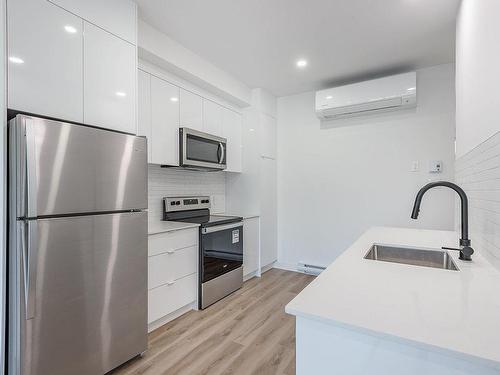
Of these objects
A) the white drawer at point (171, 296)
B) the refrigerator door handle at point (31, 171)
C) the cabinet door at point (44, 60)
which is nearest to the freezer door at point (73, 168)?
the refrigerator door handle at point (31, 171)

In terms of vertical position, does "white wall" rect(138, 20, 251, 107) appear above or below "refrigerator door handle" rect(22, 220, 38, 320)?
above

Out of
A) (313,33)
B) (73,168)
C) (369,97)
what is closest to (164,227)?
(73,168)

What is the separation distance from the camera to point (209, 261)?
274cm

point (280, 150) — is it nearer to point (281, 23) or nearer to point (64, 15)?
point (281, 23)

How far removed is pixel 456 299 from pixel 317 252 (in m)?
2.97

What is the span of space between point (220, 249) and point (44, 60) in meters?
2.12

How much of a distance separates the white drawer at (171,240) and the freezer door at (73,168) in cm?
44

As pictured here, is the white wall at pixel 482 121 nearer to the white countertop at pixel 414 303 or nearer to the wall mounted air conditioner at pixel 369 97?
the white countertop at pixel 414 303

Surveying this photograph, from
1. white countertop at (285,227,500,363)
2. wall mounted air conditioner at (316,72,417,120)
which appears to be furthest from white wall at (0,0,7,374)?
wall mounted air conditioner at (316,72,417,120)

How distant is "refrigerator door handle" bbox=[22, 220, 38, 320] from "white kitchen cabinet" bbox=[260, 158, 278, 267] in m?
2.59

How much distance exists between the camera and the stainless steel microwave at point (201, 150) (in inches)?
107

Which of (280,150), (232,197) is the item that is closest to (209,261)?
(232,197)

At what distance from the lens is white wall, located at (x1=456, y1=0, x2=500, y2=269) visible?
1087 mm

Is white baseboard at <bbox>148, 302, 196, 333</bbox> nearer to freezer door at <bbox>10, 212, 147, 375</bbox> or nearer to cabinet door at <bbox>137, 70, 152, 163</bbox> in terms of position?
freezer door at <bbox>10, 212, 147, 375</bbox>
